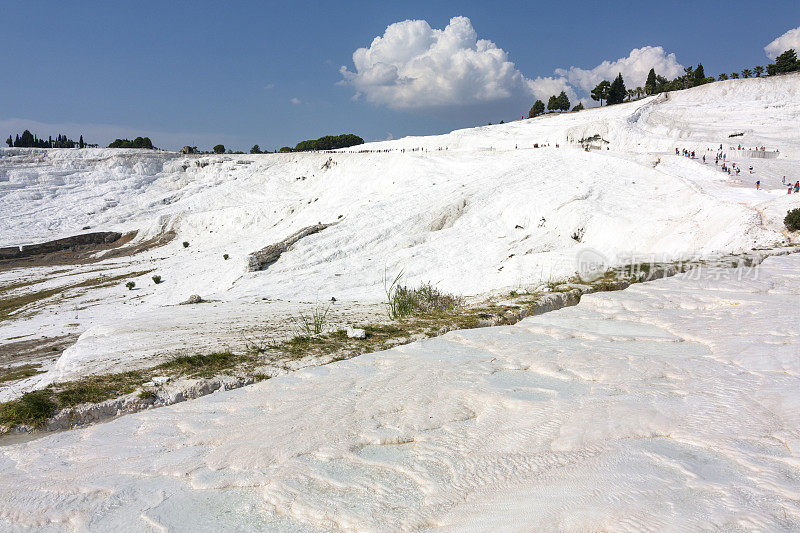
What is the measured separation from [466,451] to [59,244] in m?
48.4

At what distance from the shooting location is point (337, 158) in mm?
48531

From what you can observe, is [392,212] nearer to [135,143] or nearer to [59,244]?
[59,244]

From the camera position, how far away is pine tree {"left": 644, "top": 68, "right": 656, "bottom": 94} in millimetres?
74750

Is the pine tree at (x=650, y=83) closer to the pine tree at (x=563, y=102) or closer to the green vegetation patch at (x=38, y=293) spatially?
the pine tree at (x=563, y=102)

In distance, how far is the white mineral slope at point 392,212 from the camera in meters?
15.8

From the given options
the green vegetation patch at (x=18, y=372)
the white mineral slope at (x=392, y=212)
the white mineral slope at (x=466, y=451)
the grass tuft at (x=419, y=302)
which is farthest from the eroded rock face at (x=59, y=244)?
the white mineral slope at (x=466, y=451)

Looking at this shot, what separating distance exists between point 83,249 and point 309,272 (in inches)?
1155

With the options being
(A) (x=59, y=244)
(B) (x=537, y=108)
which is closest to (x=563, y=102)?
(B) (x=537, y=108)

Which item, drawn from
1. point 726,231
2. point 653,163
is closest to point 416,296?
point 726,231

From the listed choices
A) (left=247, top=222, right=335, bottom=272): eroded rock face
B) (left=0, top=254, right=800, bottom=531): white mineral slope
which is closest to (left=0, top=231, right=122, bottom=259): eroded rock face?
(left=247, top=222, right=335, bottom=272): eroded rock face

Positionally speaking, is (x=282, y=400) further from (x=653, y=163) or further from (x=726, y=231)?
(x=653, y=163)

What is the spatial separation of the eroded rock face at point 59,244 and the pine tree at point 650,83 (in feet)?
269

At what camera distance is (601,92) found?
7831 cm

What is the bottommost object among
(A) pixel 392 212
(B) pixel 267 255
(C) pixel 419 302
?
(C) pixel 419 302
